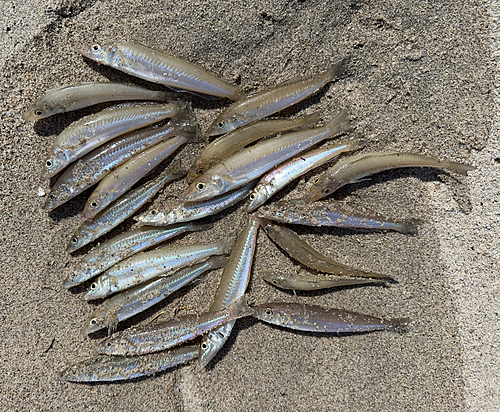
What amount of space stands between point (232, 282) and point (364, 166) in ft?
6.28

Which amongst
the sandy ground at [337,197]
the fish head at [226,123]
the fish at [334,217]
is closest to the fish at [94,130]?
the sandy ground at [337,197]

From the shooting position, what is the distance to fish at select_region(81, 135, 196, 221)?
10.2ft

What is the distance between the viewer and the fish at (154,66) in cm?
295

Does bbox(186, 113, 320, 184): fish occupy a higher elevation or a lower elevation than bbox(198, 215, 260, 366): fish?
higher

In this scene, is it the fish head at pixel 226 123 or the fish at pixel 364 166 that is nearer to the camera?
the fish at pixel 364 166

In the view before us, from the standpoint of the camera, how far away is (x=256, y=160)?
302 centimetres

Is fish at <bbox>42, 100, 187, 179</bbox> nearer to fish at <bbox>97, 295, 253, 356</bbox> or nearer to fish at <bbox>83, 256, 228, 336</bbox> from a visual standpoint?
fish at <bbox>83, 256, 228, 336</bbox>

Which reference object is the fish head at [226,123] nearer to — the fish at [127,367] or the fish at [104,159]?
the fish at [104,159]

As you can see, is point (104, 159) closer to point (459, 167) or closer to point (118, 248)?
point (118, 248)

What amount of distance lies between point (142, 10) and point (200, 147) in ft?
5.18

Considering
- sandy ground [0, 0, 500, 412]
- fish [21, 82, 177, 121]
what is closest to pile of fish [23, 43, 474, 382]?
fish [21, 82, 177, 121]

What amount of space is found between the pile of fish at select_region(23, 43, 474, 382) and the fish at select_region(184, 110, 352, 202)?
0.04 feet

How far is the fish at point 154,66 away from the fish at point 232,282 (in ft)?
5.09

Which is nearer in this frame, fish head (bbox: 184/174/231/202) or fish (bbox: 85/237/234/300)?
fish head (bbox: 184/174/231/202)
